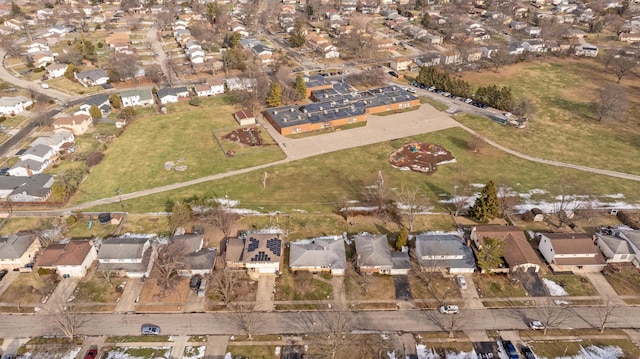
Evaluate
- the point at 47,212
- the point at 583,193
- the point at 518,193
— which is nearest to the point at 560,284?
the point at 518,193

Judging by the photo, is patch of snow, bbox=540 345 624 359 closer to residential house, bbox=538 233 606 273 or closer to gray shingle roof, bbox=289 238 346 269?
residential house, bbox=538 233 606 273

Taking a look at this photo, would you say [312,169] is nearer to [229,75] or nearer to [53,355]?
[53,355]

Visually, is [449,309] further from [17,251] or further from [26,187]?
[26,187]

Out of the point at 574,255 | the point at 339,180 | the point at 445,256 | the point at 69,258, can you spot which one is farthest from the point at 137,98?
the point at 574,255

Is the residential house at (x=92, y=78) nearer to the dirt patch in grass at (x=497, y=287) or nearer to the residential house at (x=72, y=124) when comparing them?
the residential house at (x=72, y=124)

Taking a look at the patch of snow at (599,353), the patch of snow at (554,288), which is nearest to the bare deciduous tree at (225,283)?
the patch of snow at (599,353)

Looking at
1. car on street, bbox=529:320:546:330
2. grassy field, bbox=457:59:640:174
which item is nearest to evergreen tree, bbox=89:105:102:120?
grassy field, bbox=457:59:640:174
